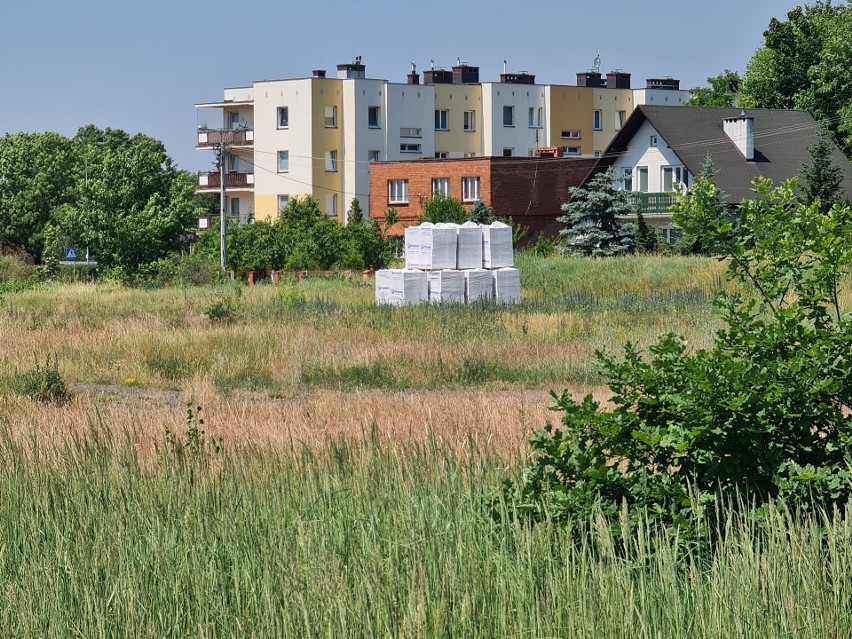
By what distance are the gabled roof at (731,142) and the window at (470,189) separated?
10.0 meters

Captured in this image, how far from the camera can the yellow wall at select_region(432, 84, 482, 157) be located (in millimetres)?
90062

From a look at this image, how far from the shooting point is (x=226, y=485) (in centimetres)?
765

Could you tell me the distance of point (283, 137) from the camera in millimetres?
86375

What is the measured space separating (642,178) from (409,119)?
26443 millimetres

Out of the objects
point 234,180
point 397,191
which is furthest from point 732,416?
point 234,180

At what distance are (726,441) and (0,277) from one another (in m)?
57.2

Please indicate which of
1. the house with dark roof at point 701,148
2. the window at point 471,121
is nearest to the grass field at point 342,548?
the house with dark roof at point 701,148

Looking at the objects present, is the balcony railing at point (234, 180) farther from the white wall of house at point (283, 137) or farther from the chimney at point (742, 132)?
the chimney at point (742, 132)

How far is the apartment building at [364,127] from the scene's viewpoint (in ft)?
282

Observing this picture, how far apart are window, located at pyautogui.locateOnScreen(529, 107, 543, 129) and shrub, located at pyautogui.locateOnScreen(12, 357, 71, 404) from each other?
78.4 metres

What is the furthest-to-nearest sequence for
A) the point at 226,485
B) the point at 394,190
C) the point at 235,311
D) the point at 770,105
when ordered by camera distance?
the point at 394,190, the point at 770,105, the point at 235,311, the point at 226,485

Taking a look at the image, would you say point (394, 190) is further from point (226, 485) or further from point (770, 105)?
point (226, 485)

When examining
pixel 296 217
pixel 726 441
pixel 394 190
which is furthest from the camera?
pixel 394 190

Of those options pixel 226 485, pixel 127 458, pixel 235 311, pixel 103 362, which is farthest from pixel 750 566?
pixel 235 311
